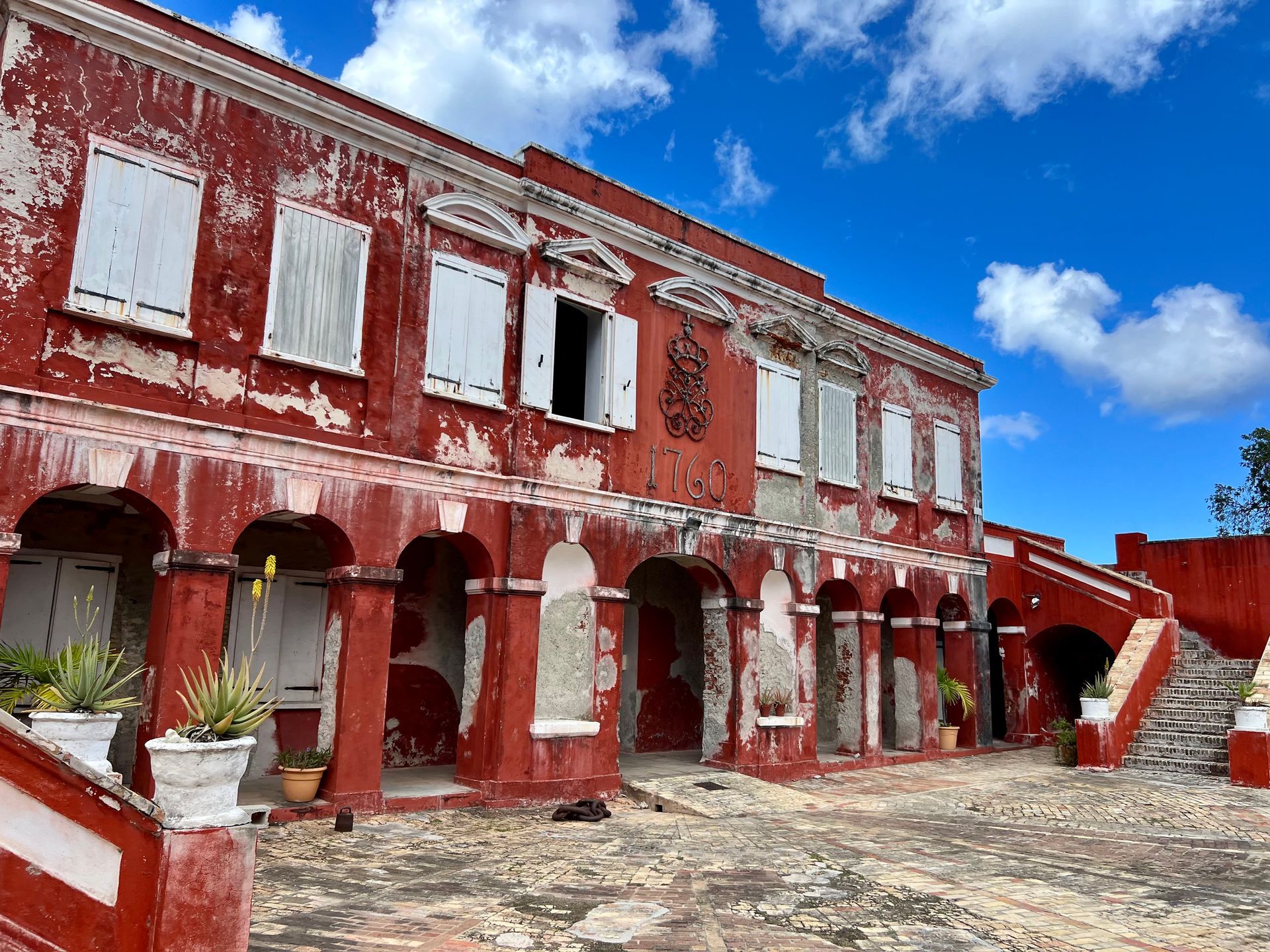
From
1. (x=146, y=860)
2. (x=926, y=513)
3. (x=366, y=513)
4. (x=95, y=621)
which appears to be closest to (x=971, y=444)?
(x=926, y=513)

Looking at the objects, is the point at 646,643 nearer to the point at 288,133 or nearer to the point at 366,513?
the point at 366,513

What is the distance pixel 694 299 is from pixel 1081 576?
10.3m

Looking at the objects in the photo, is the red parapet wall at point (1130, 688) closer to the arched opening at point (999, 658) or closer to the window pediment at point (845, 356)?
the arched opening at point (999, 658)

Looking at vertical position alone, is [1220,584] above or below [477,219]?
below

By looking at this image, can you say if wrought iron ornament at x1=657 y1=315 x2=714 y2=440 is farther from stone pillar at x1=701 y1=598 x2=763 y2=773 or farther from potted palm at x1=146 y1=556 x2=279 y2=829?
potted palm at x1=146 y1=556 x2=279 y2=829

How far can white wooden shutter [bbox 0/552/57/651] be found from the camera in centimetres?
940

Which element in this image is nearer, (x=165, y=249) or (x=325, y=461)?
(x=165, y=249)

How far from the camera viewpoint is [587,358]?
12969 millimetres

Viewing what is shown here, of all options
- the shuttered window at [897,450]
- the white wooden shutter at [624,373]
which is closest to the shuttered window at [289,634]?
the white wooden shutter at [624,373]

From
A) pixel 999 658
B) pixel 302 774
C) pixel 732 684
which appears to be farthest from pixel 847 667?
pixel 302 774

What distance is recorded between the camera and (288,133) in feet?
32.5

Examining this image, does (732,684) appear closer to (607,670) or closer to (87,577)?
(607,670)

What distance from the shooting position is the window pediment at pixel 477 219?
10.8 metres

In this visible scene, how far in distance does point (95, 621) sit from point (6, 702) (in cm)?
217
